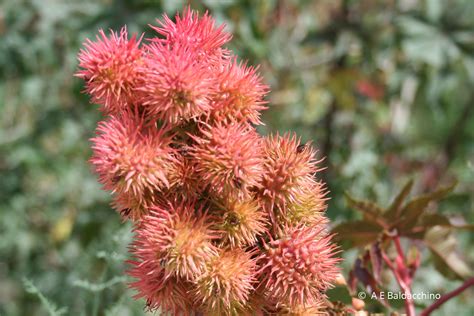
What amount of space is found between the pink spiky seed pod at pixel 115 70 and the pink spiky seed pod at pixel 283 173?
0.23 meters

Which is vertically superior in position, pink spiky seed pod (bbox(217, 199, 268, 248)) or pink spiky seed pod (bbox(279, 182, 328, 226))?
pink spiky seed pod (bbox(279, 182, 328, 226))

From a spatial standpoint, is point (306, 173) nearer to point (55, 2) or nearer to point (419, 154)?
point (55, 2)

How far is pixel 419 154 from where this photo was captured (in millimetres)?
3010

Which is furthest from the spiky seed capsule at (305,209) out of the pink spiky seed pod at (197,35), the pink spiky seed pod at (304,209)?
the pink spiky seed pod at (197,35)

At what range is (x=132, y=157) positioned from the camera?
36.4 inches

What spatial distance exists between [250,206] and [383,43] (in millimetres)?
1684

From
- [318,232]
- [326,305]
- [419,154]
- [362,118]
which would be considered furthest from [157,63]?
[419,154]

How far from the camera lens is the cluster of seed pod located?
925 millimetres

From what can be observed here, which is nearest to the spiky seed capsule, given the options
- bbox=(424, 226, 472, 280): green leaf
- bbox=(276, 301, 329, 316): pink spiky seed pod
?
bbox=(276, 301, 329, 316): pink spiky seed pod

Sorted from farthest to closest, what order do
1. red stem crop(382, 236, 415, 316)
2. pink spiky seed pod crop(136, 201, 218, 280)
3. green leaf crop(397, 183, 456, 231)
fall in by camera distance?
green leaf crop(397, 183, 456, 231) → red stem crop(382, 236, 415, 316) → pink spiky seed pod crop(136, 201, 218, 280)

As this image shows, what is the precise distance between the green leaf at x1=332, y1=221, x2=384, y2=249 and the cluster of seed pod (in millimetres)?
317

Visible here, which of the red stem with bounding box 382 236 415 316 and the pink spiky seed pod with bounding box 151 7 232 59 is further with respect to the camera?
the red stem with bounding box 382 236 415 316

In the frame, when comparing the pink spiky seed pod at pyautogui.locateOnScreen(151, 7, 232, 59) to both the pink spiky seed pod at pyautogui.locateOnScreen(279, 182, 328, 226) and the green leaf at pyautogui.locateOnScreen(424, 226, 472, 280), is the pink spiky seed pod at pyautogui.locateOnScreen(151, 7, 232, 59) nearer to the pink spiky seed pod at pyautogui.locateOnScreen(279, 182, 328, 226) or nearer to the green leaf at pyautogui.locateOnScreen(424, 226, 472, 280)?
the pink spiky seed pod at pyautogui.locateOnScreen(279, 182, 328, 226)

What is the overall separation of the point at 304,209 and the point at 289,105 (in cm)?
201
